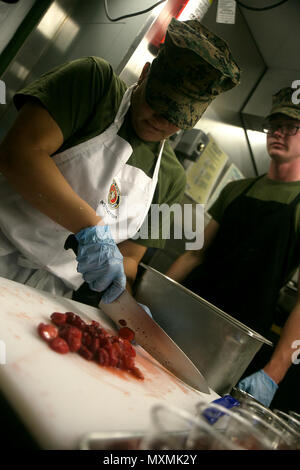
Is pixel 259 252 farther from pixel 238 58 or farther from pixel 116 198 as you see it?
pixel 238 58

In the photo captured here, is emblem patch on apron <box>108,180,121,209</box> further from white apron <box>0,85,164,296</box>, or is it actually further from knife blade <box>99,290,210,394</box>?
knife blade <box>99,290,210,394</box>

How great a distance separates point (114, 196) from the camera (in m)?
1.44

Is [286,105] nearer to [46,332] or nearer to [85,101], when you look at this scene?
[85,101]

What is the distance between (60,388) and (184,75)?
119 cm

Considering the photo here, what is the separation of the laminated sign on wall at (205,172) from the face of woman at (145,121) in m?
1.06

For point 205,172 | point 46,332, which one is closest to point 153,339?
point 46,332

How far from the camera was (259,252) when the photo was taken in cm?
189

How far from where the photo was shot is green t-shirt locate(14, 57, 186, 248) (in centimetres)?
119

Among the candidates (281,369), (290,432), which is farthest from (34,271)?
(281,369)

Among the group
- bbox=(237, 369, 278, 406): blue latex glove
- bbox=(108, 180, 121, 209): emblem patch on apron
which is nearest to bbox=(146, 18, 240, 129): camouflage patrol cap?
bbox=(108, 180, 121, 209): emblem patch on apron

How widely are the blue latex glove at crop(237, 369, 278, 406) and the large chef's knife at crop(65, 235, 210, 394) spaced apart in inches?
13.7

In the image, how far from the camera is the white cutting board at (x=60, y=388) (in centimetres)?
56

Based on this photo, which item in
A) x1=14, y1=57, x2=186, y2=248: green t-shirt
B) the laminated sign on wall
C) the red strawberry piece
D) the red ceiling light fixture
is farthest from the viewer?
the laminated sign on wall

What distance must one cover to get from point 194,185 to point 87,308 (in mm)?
1623
